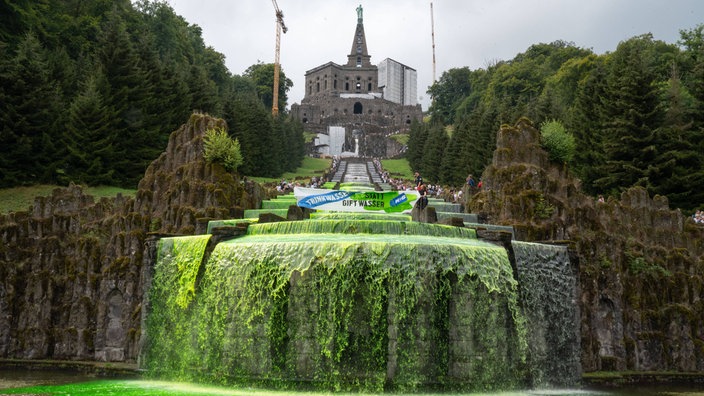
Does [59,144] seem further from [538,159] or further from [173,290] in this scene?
[538,159]

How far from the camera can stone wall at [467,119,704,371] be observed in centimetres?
2269

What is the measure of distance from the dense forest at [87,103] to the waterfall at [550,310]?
2767 cm

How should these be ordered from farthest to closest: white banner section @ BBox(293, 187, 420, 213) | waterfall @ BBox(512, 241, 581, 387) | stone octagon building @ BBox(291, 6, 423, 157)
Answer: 1. stone octagon building @ BBox(291, 6, 423, 157)
2. white banner section @ BBox(293, 187, 420, 213)
3. waterfall @ BBox(512, 241, 581, 387)

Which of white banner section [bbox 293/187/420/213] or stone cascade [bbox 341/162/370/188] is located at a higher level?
stone cascade [bbox 341/162/370/188]

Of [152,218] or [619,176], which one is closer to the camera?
[152,218]

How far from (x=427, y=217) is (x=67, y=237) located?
527 inches

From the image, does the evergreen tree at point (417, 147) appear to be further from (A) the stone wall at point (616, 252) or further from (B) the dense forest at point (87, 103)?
(A) the stone wall at point (616, 252)

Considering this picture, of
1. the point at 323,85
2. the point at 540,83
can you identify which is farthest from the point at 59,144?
the point at 323,85

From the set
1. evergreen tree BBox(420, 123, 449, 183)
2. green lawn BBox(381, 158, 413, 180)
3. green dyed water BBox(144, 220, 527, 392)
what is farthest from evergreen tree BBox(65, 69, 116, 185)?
green lawn BBox(381, 158, 413, 180)

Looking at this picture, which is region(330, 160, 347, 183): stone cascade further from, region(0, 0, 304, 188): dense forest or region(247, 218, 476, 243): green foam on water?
region(247, 218, 476, 243): green foam on water

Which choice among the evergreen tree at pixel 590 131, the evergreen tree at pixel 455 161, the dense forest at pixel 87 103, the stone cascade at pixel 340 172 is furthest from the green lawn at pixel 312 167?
the evergreen tree at pixel 590 131

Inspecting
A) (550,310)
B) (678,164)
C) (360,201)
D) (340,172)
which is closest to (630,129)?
(678,164)

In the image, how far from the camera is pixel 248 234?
1894cm

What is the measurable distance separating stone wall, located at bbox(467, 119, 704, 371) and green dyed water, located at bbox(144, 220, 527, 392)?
23.2 feet
